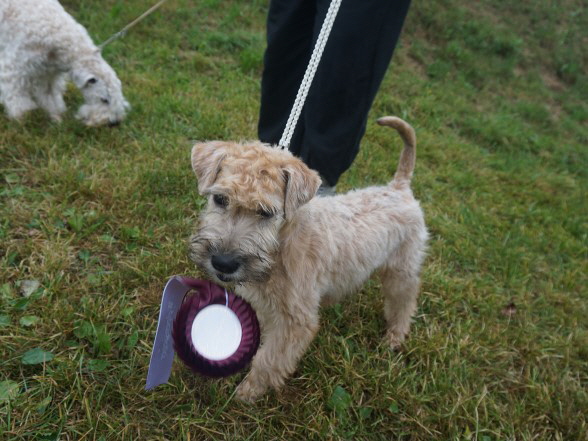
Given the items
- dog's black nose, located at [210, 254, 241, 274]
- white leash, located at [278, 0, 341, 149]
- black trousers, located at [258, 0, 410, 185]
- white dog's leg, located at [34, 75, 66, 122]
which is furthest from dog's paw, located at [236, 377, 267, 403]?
white dog's leg, located at [34, 75, 66, 122]

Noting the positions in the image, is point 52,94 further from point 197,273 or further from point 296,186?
point 296,186

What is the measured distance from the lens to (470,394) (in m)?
3.31

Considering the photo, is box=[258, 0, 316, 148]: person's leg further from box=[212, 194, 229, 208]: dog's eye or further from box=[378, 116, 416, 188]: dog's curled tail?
box=[212, 194, 229, 208]: dog's eye

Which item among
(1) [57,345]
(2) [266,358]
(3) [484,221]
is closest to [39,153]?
(1) [57,345]

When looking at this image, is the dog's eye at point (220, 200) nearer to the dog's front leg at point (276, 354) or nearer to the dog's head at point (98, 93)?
the dog's front leg at point (276, 354)

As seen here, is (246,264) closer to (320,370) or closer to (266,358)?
(266,358)

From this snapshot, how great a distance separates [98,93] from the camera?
16.5ft

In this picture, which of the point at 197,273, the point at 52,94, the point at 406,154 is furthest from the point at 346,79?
the point at 52,94

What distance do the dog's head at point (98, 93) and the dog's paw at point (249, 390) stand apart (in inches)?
139

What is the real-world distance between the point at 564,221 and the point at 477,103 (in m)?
4.25

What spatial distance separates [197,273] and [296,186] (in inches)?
55.6

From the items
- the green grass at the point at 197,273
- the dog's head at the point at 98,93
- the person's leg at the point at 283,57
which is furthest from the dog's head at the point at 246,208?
the dog's head at the point at 98,93

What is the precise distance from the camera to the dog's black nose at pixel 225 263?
96.0 inches

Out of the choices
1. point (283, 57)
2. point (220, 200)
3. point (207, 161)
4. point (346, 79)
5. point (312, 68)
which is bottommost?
point (220, 200)
